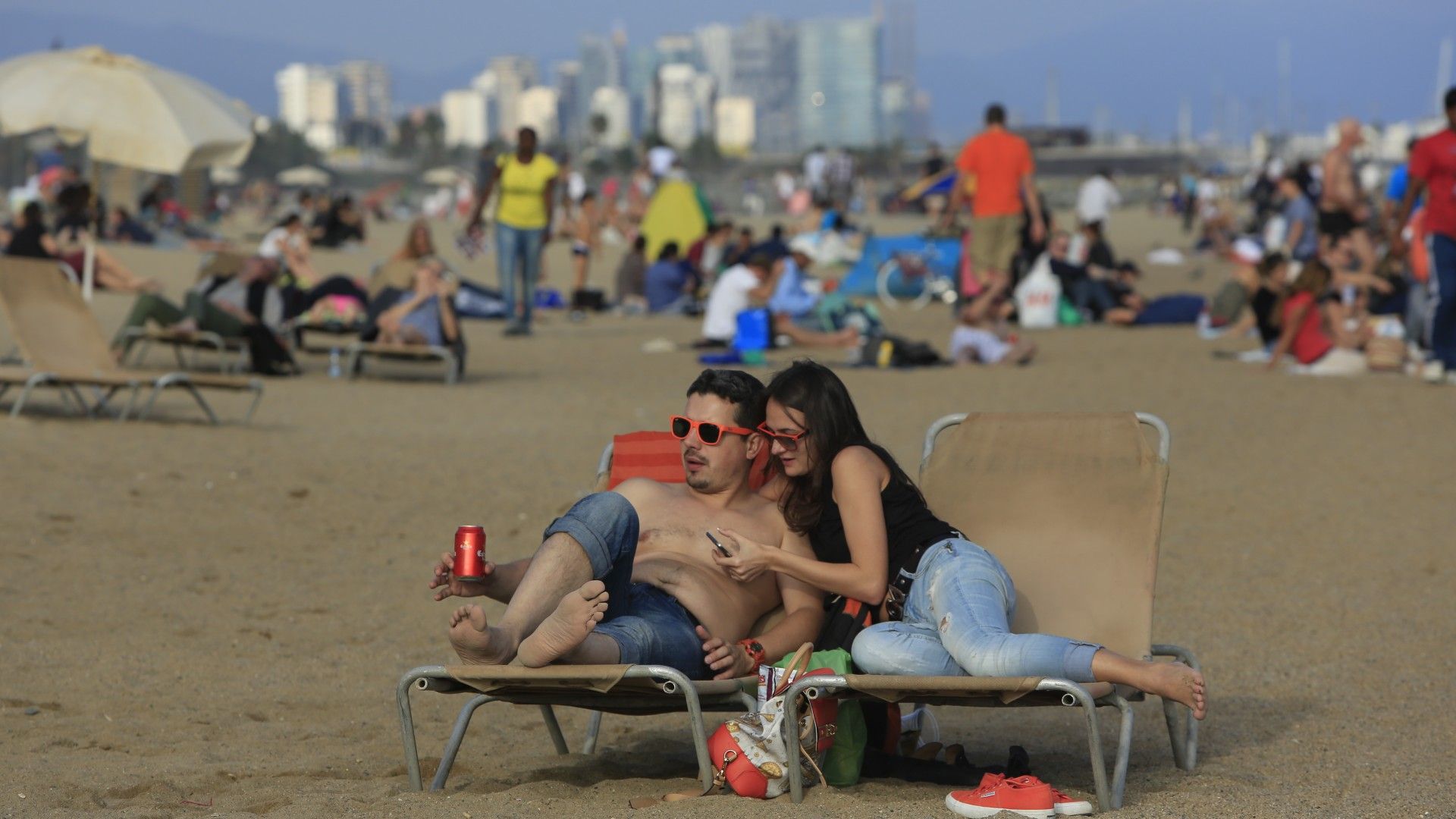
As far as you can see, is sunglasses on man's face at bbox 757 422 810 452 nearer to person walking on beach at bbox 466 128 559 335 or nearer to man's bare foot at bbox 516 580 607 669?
man's bare foot at bbox 516 580 607 669

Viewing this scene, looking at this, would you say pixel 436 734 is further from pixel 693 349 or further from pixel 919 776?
pixel 693 349

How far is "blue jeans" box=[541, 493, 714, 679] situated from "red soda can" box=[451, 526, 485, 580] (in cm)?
15

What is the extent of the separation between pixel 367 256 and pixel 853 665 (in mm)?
23554

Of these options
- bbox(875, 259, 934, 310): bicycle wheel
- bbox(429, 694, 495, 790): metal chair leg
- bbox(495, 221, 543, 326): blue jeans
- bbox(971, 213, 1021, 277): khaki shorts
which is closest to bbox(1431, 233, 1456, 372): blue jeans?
bbox(971, 213, 1021, 277): khaki shorts

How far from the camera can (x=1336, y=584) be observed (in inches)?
248

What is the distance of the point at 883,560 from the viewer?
13.1 feet

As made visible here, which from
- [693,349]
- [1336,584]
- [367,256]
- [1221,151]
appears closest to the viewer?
[1336,584]

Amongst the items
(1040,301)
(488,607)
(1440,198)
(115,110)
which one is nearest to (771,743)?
(488,607)

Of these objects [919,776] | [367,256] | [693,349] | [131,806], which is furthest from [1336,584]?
[367,256]

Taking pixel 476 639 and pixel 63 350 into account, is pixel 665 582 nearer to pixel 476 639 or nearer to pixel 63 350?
pixel 476 639

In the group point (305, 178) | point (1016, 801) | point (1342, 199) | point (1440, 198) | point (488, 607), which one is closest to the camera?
point (1016, 801)

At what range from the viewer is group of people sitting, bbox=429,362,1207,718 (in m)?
3.64

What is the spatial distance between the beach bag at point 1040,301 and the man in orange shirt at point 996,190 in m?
1.51

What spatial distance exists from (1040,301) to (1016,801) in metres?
13.8
